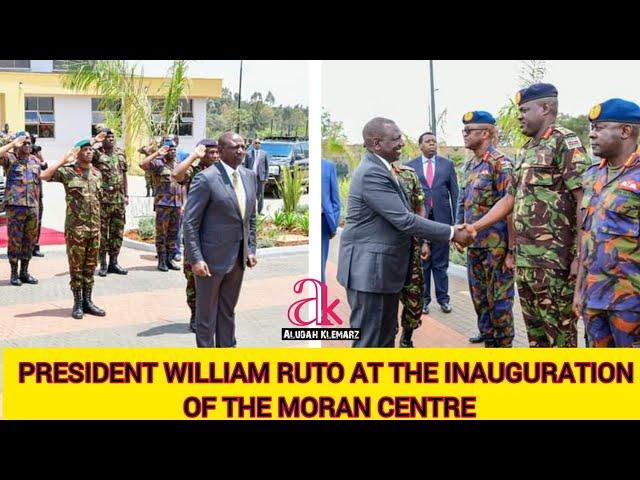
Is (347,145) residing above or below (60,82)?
below

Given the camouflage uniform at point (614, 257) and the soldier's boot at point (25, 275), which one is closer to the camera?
the camouflage uniform at point (614, 257)

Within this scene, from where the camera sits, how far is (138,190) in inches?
548

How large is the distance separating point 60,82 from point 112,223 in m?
3.02

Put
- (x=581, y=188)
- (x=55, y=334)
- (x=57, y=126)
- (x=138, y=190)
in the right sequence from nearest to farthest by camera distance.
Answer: (x=581, y=188)
(x=55, y=334)
(x=57, y=126)
(x=138, y=190)

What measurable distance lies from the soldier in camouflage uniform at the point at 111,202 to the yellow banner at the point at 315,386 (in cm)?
443

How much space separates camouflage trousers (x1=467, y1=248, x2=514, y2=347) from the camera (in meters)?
5.96

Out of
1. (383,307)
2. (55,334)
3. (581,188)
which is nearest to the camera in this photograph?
(581,188)

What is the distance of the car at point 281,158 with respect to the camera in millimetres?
7405

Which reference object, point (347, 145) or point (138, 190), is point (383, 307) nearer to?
point (347, 145)

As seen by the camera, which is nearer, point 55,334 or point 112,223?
point 55,334

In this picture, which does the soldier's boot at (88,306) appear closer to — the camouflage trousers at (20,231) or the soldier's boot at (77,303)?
the soldier's boot at (77,303)

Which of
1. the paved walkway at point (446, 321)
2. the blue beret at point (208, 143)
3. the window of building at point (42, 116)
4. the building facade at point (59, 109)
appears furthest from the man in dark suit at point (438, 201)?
the window of building at point (42, 116)
